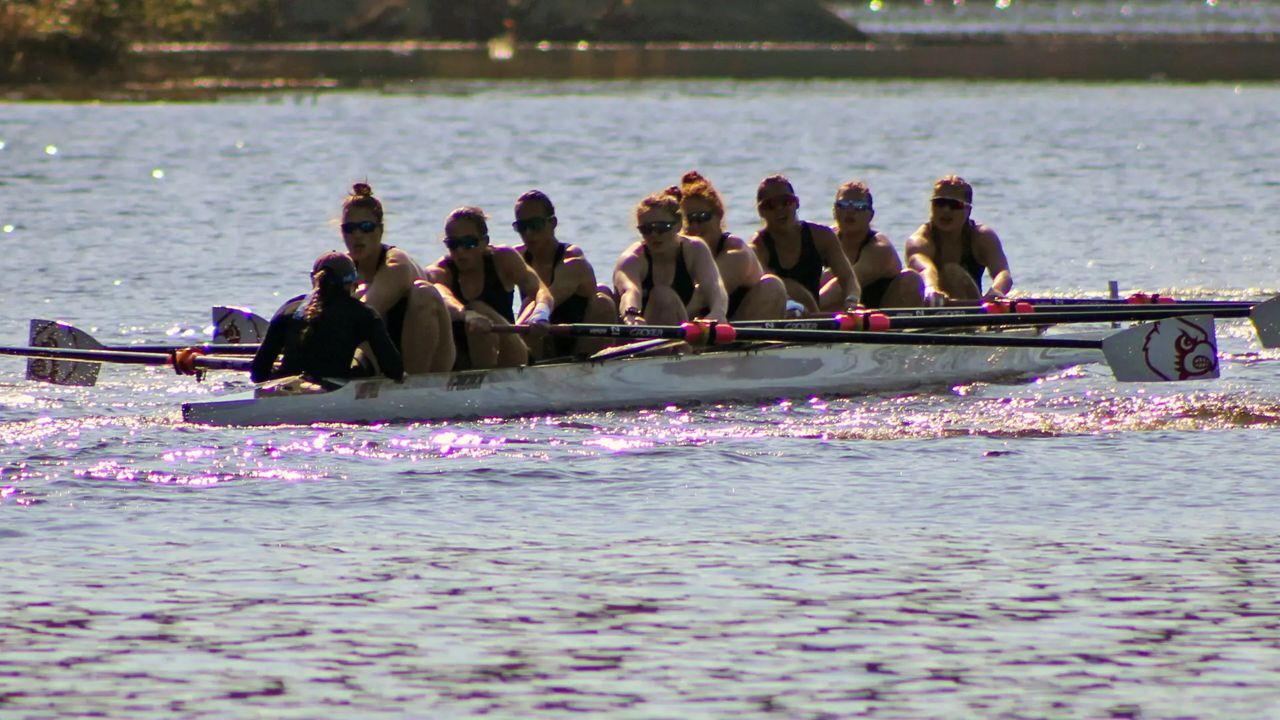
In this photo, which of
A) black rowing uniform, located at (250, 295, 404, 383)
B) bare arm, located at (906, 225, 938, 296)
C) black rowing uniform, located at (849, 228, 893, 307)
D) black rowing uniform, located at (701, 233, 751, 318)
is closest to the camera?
black rowing uniform, located at (250, 295, 404, 383)

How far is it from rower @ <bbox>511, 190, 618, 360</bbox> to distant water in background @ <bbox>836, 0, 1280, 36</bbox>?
107688 mm

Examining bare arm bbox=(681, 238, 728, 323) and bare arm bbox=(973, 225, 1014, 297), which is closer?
bare arm bbox=(681, 238, 728, 323)

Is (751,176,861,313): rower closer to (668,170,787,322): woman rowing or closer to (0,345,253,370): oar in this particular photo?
(668,170,787,322): woman rowing

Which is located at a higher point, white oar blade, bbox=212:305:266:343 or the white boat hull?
white oar blade, bbox=212:305:266:343

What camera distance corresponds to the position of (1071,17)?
16512 cm

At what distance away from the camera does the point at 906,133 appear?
61.6 meters

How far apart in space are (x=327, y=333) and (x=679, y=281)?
3.16 metres

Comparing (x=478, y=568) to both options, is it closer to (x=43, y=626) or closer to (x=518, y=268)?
(x=43, y=626)

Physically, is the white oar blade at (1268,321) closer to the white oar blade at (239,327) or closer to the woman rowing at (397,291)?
the woman rowing at (397,291)

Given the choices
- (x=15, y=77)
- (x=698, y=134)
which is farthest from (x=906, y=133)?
(x=15, y=77)

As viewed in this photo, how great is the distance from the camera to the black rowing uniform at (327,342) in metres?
12.6

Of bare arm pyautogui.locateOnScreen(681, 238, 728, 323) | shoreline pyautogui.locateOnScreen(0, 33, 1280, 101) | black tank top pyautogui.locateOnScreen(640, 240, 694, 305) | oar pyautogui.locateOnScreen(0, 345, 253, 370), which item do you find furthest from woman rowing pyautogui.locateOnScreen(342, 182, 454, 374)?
shoreline pyautogui.locateOnScreen(0, 33, 1280, 101)

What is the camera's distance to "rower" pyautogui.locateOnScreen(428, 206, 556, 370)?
45.1 ft

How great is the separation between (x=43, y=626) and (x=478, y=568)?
1.99 metres
